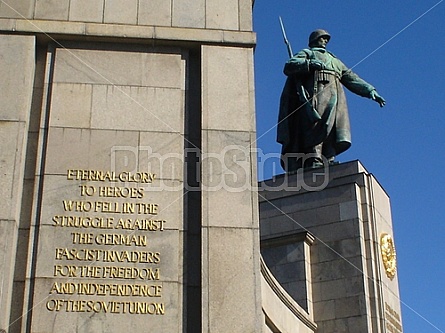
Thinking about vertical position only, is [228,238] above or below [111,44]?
below

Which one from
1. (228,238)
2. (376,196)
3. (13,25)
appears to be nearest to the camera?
(228,238)

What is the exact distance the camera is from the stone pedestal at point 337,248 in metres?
25.0

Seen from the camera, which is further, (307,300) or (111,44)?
(307,300)

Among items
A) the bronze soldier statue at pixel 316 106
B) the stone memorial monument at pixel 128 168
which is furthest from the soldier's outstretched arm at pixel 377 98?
the stone memorial monument at pixel 128 168

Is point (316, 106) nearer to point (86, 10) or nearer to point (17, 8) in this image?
point (86, 10)

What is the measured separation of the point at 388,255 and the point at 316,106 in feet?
18.6

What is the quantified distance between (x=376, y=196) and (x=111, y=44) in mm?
12724

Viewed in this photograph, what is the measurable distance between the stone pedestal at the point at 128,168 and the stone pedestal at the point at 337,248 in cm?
1021

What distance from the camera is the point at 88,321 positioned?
46.7 ft

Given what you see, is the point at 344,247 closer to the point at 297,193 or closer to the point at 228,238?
the point at 297,193

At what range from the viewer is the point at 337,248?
2592cm

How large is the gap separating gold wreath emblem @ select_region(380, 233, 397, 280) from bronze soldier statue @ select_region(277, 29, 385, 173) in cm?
347

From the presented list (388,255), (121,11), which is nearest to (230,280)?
(121,11)

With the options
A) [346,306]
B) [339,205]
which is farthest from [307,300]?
[339,205]
